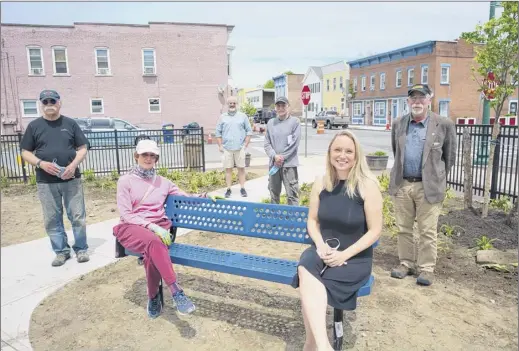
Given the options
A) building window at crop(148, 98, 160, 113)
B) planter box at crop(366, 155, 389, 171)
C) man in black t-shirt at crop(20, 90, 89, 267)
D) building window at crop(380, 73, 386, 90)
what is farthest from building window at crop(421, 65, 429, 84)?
man in black t-shirt at crop(20, 90, 89, 267)

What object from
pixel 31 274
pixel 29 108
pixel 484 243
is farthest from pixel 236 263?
pixel 29 108

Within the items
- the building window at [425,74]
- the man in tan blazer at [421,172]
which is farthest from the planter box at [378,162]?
the building window at [425,74]

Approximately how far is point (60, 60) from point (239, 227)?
27.6 meters

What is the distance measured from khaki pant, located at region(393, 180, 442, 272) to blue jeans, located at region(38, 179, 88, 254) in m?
3.57

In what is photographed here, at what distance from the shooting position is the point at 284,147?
5668 millimetres

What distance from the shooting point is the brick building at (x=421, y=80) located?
34.8 meters

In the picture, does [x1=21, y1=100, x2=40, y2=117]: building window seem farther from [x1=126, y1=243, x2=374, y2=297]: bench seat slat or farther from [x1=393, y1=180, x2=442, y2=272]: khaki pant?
[x1=393, y1=180, x2=442, y2=272]: khaki pant

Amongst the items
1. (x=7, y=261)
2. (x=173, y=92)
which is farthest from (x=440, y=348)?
(x=173, y=92)

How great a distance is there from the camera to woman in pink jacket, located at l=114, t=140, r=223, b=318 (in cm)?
324

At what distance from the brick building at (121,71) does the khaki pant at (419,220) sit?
25.9 metres

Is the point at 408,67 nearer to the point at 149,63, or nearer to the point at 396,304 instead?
the point at 149,63

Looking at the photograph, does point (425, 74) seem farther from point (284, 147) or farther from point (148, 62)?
point (284, 147)

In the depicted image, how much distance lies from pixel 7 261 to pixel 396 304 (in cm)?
441

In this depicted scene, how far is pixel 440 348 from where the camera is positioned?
3023mm
